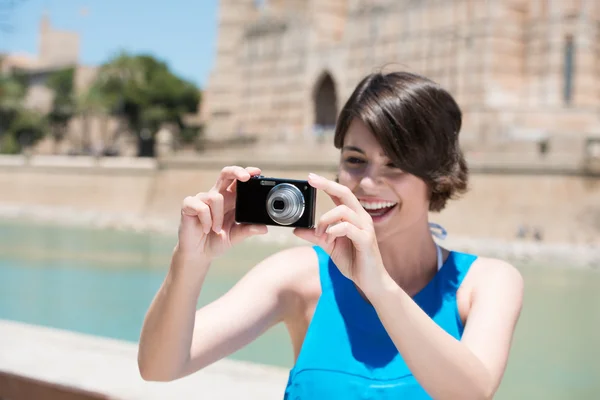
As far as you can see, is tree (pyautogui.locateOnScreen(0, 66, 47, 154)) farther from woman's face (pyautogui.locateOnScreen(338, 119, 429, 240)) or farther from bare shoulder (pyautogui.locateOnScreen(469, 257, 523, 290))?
bare shoulder (pyautogui.locateOnScreen(469, 257, 523, 290))

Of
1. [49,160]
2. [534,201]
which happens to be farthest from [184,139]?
[534,201]

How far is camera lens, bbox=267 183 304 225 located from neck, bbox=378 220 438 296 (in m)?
0.50

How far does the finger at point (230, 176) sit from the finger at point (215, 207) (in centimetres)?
5

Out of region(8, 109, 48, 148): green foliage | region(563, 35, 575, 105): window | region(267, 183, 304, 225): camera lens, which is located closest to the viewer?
region(267, 183, 304, 225): camera lens

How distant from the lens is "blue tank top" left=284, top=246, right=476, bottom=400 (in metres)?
2.03

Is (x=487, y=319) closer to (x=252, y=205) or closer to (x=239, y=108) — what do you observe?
(x=252, y=205)

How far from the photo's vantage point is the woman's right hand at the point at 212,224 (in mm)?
1980

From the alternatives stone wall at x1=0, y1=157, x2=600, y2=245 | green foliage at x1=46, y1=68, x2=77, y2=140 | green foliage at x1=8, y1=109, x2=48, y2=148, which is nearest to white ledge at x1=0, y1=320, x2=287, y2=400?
stone wall at x1=0, y1=157, x2=600, y2=245

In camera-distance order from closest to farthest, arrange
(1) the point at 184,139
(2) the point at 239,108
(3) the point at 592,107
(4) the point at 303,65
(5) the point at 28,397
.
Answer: (5) the point at 28,397 < (3) the point at 592,107 < (4) the point at 303,65 < (2) the point at 239,108 < (1) the point at 184,139

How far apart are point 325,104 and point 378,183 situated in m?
40.2

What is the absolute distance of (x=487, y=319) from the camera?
6.71 ft

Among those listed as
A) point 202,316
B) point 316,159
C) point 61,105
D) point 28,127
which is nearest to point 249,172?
point 202,316

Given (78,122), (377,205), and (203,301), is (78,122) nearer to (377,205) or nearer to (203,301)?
(203,301)

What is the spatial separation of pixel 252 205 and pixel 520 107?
3040 cm
